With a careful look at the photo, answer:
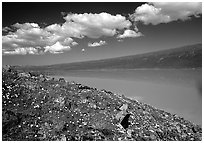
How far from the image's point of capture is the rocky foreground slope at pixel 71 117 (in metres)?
13.9

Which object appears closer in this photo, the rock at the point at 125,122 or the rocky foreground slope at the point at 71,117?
the rocky foreground slope at the point at 71,117

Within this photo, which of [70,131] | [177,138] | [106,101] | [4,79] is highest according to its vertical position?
[4,79]

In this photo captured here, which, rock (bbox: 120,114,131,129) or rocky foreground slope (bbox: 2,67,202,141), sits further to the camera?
rock (bbox: 120,114,131,129)

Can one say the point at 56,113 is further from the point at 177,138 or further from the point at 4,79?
the point at 177,138

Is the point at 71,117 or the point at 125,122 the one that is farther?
the point at 125,122

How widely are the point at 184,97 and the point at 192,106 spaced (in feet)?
18.8

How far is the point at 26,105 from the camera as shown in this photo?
15508 mm


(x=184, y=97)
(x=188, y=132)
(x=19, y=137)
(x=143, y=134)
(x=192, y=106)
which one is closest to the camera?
(x=19, y=137)

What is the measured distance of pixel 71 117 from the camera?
1513cm

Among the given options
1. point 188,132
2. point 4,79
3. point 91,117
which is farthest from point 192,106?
point 4,79

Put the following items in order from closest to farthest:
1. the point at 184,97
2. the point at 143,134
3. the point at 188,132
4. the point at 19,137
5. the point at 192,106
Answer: the point at 19,137, the point at 143,134, the point at 188,132, the point at 192,106, the point at 184,97

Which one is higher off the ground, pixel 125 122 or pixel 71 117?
pixel 71 117

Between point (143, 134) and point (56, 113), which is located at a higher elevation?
point (56, 113)

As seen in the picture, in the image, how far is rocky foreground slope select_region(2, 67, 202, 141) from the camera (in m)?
13.9
